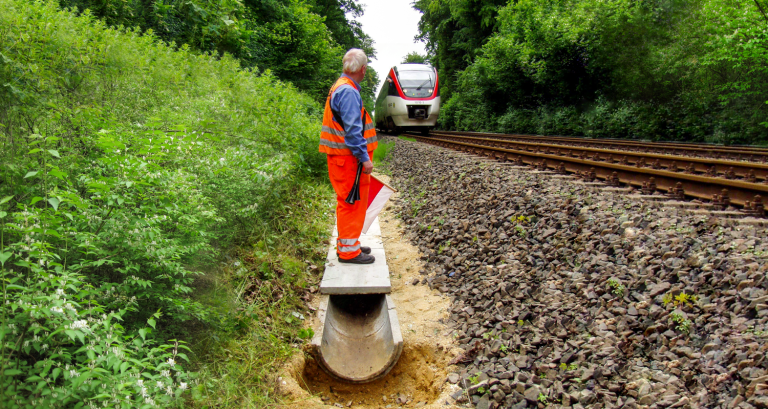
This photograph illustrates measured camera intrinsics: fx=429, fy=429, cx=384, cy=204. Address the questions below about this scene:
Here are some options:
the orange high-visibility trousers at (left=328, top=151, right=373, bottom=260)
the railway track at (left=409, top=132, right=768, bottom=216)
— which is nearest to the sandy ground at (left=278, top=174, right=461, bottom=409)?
the orange high-visibility trousers at (left=328, top=151, right=373, bottom=260)

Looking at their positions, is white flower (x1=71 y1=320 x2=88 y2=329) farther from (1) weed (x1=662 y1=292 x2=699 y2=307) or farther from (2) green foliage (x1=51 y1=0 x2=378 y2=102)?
(2) green foliage (x1=51 y1=0 x2=378 y2=102)

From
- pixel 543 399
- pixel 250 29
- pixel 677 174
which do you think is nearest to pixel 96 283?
pixel 543 399

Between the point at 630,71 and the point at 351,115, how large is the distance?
16529 millimetres

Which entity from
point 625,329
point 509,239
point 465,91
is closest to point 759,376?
point 625,329

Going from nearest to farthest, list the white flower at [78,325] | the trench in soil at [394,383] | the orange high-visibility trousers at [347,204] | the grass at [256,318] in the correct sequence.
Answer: the white flower at [78,325] < the grass at [256,318] < the trench in soil at [394,383] < the orange high-visibility trousers at [347,204]

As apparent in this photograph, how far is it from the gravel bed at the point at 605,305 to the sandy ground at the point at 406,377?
149mm

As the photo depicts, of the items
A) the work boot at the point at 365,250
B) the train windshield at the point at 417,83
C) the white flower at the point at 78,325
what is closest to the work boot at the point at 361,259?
the work boot at the point at 365,250

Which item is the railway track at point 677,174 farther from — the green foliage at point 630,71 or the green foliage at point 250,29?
the green foliage at point 630,71

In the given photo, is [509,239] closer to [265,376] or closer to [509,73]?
[265,376]

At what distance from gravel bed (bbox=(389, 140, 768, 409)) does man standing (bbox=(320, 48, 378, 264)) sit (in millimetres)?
1075

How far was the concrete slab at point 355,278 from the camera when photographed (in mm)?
4281

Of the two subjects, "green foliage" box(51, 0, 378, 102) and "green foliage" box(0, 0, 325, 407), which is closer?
"green foliage" box(0, 0, 325, 407)

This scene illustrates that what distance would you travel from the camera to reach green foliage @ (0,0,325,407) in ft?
5.71

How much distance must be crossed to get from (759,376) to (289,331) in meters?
3.13
